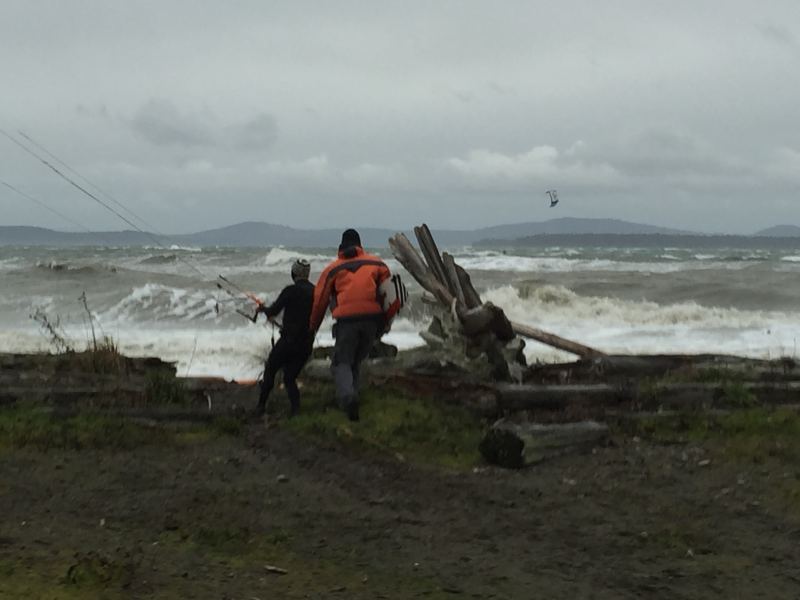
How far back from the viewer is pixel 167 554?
15.5 feet

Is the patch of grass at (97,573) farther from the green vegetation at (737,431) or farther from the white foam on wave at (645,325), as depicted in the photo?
the white foam on wave at (645,325)

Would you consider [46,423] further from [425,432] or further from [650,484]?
[650,484]

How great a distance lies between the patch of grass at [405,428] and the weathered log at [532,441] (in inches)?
11.3

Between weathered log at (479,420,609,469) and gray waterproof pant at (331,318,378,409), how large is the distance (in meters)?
1.61

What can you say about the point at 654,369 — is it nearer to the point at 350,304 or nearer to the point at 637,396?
the point at 637,396

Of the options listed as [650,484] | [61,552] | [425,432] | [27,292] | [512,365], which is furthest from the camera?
[27,292]

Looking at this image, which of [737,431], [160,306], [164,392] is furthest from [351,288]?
[160,306]

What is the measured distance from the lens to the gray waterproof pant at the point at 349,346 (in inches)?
332

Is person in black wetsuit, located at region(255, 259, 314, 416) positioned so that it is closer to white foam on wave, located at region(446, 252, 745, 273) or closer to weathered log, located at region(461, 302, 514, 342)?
weathered log, located at region(461, 302, 514, 342)

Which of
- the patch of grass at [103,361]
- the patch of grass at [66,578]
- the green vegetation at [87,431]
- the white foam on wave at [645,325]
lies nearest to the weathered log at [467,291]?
the green vegetation at [87,431]

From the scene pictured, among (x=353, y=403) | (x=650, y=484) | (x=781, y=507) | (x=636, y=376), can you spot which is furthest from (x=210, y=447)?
(x=636, y=376)

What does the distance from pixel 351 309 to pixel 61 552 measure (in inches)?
168

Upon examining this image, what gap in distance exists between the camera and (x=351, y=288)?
848 cm

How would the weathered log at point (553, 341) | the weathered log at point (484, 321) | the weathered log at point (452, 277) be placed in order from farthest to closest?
the weathered log at point (553, 341) → the weathered log at point (452, 277) → the weathered log at point (484, 321)
